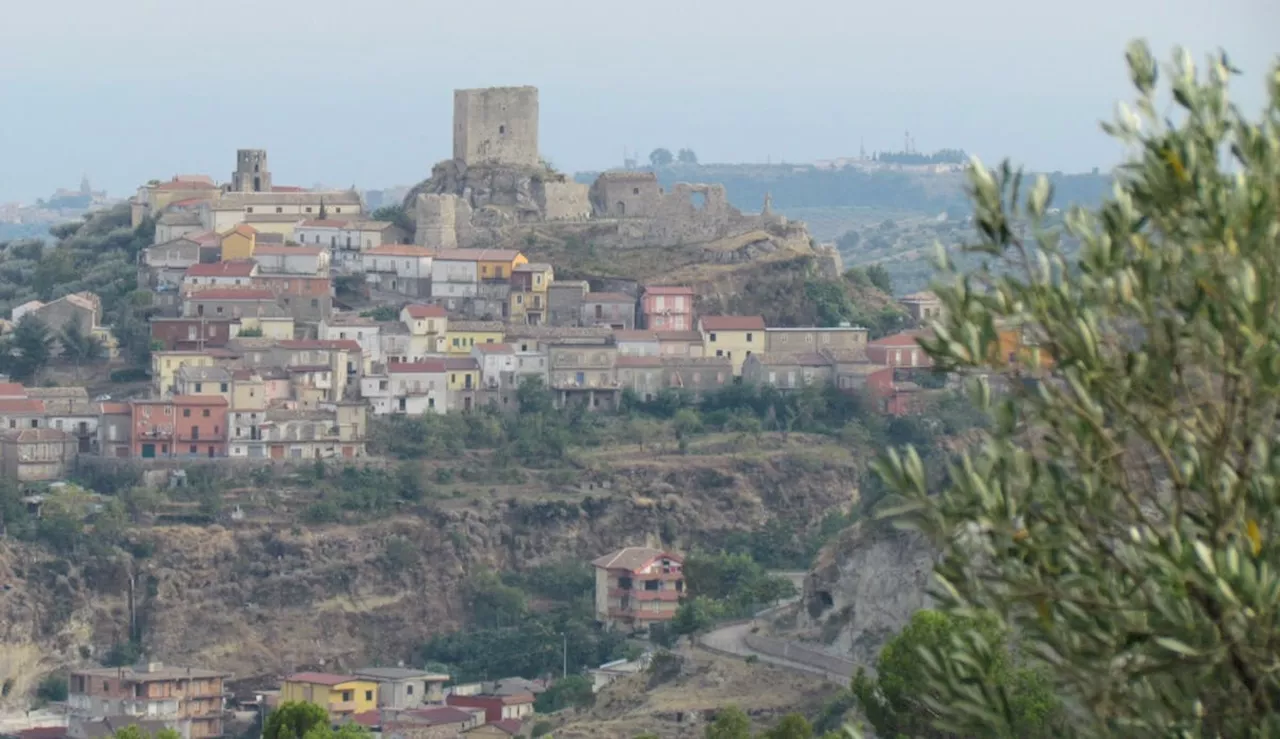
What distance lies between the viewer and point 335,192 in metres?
63.9

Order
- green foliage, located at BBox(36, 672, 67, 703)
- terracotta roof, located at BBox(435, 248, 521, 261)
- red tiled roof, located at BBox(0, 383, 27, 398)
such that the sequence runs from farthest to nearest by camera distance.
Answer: terracotta roof, located at BBox(435, 248, 521, 261) < red tiled roof, located at BBox(0, 383, 27, 398) < green foliage, located at BBox(36, 672, 67, 703)

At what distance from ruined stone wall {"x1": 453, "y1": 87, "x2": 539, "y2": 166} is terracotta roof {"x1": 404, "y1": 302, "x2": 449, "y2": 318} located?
235 inches

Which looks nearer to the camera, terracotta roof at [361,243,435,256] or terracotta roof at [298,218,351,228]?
terracotta roof at [361,243,435,256]

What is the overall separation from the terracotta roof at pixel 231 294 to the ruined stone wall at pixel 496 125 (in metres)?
7.15

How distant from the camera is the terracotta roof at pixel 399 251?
59.1m

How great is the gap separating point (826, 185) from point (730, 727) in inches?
5376

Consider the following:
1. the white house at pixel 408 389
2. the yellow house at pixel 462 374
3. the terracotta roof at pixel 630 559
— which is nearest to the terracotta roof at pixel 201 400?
the white house at pixel 408 389

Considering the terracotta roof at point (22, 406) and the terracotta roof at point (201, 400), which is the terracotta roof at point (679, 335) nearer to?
the terracotta roof at point (201, 400)

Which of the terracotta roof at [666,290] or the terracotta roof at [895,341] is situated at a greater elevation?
the terracotta roof at [666,290]

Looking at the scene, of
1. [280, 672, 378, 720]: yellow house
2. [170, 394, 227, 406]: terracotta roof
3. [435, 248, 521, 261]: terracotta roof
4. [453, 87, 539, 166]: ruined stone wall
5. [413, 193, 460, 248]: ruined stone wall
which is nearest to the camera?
[280, 672, 378, 720]: yellow house

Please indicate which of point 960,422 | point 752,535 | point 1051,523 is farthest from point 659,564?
point 1051,523

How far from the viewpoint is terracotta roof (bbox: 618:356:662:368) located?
183ft

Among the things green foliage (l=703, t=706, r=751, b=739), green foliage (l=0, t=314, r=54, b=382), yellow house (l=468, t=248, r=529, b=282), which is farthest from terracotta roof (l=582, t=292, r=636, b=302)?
green foliage (l=703, t=706, r=751, b=739)

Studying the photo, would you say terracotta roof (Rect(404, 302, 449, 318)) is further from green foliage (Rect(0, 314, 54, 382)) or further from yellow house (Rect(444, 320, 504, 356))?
green foliage (Rect(0, 314, 54, 382))
